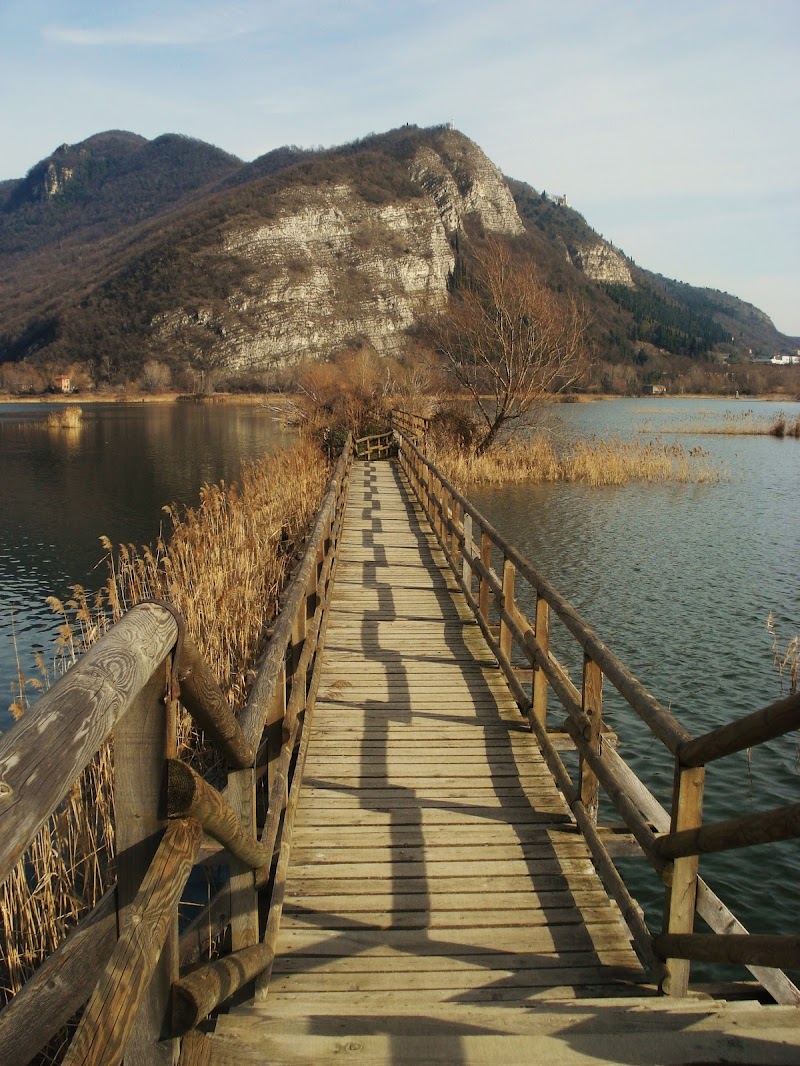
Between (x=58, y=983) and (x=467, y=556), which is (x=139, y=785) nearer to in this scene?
(x=58, y=983)

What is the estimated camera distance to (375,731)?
19.1 ft

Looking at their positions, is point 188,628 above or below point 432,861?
above

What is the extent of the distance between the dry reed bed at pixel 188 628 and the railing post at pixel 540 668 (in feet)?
6.58

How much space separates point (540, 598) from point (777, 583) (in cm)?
1036

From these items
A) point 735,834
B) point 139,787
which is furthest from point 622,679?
point 139,787

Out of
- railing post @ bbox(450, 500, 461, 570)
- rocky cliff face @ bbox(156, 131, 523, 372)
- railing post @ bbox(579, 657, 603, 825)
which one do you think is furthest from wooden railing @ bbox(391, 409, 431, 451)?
rocky cliff face @ bbox(156, 131, 523, 372)

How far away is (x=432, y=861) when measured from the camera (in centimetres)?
412

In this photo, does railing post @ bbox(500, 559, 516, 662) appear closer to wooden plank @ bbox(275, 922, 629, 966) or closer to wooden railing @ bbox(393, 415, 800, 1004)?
wooden railing @ bbox(393, 415, 800, 1004)

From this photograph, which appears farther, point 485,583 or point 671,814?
point 485,583

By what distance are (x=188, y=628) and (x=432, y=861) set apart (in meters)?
1.74

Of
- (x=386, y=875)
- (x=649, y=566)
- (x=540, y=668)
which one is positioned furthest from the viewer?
(x=649, y=566)

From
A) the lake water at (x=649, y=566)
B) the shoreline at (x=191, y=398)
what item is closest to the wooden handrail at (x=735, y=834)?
the lake water at (x=649, y=566)

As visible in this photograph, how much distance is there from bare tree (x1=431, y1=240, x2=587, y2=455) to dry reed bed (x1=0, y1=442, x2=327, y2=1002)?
11.1 m

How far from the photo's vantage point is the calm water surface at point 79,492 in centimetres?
1386
